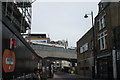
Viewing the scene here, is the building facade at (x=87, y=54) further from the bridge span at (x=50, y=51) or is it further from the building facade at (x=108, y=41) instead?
the bridge span at (x=50, y=51)

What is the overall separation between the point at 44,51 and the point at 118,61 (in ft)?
108

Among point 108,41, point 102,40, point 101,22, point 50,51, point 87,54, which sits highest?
point 101,22

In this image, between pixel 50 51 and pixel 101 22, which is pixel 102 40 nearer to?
pixel 101 22

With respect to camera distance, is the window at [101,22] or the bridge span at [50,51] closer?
the window at [101,22]

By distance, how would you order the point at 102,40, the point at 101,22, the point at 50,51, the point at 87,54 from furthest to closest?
1. the point at 50,51
2. the point at 87,54
3. the point at 101,22
4. the point at 102,40

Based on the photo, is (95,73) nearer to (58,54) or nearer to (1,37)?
(58,54)

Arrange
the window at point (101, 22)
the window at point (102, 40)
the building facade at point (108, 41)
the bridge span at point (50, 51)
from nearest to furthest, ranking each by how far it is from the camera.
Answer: the building facade at point (108, 41) < the window at point (102, 40) < the window at point (101, 22) < the bridge span at point (50, 51)

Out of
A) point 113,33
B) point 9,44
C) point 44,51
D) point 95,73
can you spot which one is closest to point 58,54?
point 44,51

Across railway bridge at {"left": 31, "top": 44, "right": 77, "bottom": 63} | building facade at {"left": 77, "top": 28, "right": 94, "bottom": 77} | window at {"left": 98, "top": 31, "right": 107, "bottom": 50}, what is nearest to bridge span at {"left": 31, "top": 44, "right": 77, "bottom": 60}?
railway bridge at {"left": 31, "top": 44, "right": 77, "bottom": 63}

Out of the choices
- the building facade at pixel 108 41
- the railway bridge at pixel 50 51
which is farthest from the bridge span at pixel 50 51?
the building facade at pixel 108 41

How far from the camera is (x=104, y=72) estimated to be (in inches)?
1299

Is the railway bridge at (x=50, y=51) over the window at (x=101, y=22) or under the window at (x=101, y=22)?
under

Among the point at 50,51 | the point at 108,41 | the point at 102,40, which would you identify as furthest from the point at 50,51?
the point at 108,41

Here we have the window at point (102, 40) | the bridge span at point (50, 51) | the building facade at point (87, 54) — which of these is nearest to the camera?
the window at point (102, 40)
